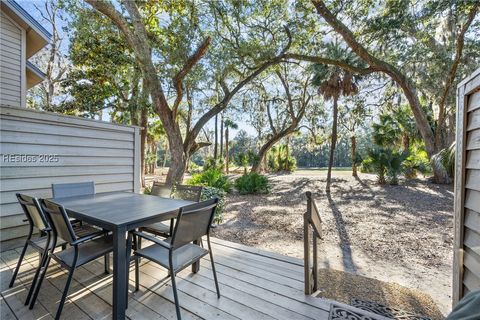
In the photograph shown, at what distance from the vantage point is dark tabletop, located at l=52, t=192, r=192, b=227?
5.78 ft

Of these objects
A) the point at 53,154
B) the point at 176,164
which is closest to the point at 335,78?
the point at 176,164

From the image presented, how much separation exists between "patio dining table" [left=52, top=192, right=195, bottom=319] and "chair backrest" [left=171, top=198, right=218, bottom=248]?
0.31 m

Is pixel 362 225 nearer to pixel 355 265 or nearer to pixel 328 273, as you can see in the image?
pixel 355 265

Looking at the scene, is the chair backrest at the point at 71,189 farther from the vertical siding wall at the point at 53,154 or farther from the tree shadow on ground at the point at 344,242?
the tree shadow on ground at the point at 344,242

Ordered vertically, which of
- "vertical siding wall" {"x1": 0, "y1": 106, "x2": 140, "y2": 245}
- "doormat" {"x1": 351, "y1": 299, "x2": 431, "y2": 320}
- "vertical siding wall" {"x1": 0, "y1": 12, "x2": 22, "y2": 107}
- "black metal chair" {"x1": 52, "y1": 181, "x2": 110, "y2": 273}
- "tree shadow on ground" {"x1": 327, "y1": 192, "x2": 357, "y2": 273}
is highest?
"vertical siding wall" {"x1": 0, "y1": 12, "x2": 22, "y2": 107}

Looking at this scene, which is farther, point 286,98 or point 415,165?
point 286,98

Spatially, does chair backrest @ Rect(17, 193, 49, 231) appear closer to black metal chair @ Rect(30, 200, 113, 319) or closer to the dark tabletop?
black metal chair @ Rect(30, 200, 113, 319)

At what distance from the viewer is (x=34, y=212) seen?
2.04 metres

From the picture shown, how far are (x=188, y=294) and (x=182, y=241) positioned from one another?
582 millimetres

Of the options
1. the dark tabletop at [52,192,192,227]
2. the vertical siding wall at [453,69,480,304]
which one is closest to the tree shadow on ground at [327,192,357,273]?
the vertical siding wall at [453,69,480,304]

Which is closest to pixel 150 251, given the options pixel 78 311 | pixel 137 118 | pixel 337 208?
pixel 78 311

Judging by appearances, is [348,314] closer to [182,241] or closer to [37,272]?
[182,241]

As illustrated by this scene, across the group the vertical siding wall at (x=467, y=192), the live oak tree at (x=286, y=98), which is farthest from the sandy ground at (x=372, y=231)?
the live oak tree at (x=286, y=98)

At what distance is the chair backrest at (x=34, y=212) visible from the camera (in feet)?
6.27
